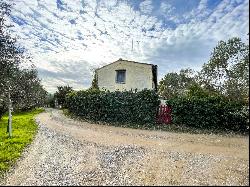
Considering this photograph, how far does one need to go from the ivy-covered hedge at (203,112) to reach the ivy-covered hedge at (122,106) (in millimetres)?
1889

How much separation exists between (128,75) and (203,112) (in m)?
16.2

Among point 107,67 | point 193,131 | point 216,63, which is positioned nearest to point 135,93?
point 193,131

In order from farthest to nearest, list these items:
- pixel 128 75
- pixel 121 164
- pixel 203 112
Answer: pixel 128 75 → pixel 203 112 → pixel 121 164

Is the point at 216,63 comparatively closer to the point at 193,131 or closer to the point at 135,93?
the point at 135,93

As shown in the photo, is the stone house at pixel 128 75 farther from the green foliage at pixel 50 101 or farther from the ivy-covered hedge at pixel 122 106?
the green foliage at pixel 50 101

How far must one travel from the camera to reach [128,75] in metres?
38.0

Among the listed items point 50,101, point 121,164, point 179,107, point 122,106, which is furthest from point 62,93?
point 121,164

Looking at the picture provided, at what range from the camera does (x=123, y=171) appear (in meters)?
9.58

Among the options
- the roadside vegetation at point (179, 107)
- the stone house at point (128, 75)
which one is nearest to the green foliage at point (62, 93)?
the stone house at point (128, 75)

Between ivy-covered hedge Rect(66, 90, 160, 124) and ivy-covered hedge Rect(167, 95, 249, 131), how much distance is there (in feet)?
6.20

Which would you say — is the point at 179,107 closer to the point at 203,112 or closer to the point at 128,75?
the point at 203,112

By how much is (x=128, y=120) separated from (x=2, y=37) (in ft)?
Result: 52.8

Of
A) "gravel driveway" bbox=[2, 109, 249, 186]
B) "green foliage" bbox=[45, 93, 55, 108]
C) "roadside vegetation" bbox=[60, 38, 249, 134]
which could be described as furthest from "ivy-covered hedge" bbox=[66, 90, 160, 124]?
"green foliage" bbox=[45, 93, 55, 108]

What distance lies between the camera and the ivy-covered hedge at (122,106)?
1033 inches
